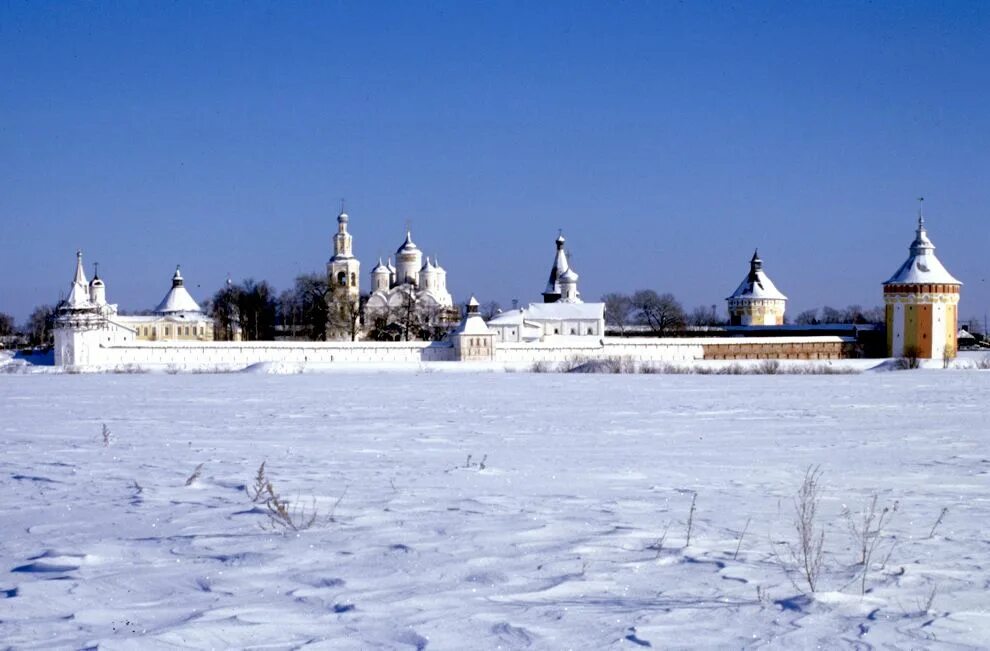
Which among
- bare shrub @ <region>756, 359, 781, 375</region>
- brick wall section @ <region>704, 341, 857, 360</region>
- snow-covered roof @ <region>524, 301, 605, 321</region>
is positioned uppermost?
snow-covered roof @ <region>524, 301, 605, 321</region>

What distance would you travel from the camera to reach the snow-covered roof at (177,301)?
5362 cm

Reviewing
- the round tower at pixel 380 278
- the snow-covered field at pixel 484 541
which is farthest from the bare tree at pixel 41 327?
the snow-covered field at pixel 484 541

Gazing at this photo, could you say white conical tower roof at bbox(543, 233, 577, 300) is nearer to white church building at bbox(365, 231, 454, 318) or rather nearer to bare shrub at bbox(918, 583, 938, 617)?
white church building at bbox(365, 231, 454, 318)

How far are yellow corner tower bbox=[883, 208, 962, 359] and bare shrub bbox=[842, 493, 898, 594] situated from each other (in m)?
40.8

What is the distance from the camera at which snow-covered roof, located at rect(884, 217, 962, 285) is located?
1759 inches

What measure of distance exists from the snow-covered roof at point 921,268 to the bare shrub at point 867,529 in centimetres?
4232

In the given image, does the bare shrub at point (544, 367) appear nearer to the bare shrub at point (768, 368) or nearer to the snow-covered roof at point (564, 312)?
the bare shrub at point (768, 368)

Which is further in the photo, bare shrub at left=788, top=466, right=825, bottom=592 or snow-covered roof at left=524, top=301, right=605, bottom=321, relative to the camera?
snow-covered roof at left=524, top=301, right=605, bottom=321

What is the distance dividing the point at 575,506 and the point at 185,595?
227cm

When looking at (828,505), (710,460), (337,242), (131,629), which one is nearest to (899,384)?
(710,460)

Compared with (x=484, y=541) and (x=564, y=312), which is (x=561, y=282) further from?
(x=484, y=541)

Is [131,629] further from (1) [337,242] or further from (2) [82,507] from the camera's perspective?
(1) [337,242]

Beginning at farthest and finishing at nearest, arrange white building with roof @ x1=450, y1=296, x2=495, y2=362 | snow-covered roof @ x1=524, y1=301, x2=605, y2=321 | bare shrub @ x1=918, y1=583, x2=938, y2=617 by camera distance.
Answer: snow-covered roof @ x1=524, y1=301, x2=605, y2=321, white building with roof @ x1=450, y1=296, x2=495, y2=362, bare shrub @ x1=918, y1=583, x2=938, y2=617

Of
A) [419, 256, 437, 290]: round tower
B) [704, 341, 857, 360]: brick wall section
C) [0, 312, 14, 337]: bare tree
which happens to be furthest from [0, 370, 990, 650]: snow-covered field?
[0, 312, 14, 337]: bare tree
